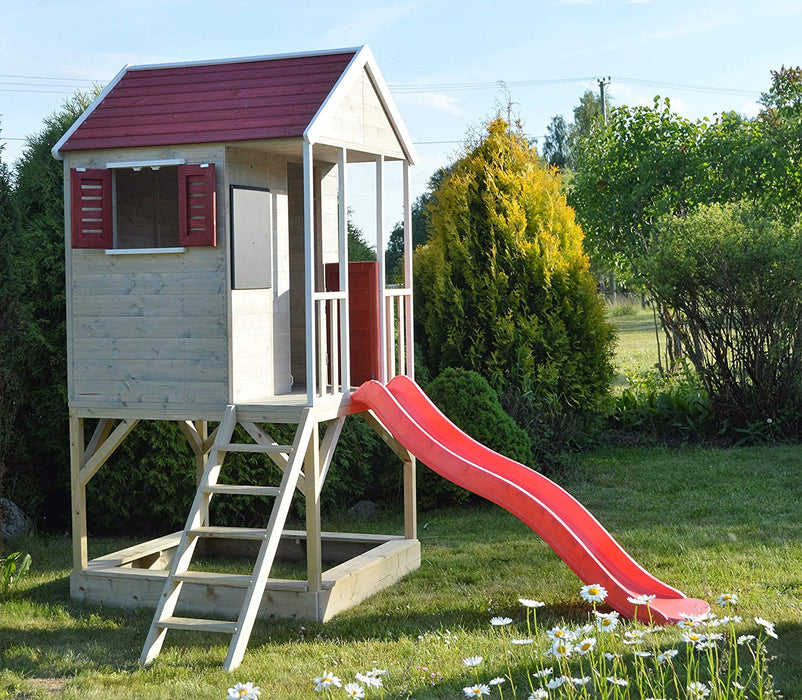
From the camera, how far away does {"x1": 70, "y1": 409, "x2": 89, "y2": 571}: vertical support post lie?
7.29m

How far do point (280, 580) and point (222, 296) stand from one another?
Answer: 1980mm

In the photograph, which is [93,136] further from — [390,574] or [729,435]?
[729,435]

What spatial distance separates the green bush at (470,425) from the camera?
9.76 metres

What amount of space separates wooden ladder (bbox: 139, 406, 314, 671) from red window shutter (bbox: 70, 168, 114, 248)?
5.10ft

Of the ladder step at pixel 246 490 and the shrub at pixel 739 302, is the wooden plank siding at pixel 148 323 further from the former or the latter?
the shrub at pixel 739 302

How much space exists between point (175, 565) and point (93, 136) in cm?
310

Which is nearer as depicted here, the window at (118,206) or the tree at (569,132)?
the window at (118,206)

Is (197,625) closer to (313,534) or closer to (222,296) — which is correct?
(313,534)

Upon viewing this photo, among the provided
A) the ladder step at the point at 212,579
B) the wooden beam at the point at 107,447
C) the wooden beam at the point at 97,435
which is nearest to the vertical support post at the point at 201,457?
the wooden beam at the point at 97,435

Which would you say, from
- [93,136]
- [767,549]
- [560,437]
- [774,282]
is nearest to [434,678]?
[767,549]

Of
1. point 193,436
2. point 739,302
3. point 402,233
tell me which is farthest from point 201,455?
point 402,233

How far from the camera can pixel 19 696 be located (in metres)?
5.27

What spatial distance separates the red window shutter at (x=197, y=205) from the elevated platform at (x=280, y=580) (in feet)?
7.36

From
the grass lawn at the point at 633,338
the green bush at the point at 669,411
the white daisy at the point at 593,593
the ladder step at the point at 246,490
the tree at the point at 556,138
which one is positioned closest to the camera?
the white daisy at the point at 593,593
